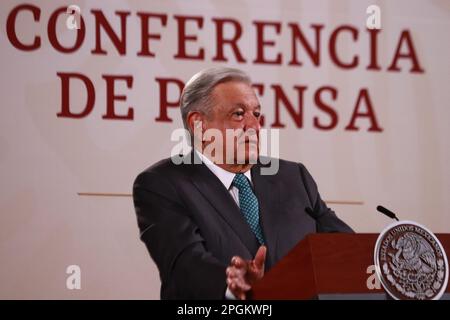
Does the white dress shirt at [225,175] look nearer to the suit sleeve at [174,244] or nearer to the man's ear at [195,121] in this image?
the man's ear at [195,121]

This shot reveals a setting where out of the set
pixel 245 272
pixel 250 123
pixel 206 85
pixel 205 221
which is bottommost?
pixel 245 272

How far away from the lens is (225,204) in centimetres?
383

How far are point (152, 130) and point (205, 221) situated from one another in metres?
1.12

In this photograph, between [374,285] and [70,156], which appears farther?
[70,156]

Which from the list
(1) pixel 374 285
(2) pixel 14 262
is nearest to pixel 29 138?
(2) pixel 14 262

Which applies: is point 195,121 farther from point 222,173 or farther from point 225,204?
point 225,204

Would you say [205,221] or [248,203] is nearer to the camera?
[205,221]

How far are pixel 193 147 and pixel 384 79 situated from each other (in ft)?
4.67

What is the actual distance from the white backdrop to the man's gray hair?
0.61m

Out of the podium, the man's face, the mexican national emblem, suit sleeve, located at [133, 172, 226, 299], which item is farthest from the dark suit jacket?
the mexican national emblem

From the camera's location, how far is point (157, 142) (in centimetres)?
473

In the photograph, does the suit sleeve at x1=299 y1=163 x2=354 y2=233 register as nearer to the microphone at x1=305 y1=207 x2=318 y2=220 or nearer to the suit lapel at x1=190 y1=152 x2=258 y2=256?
the microphone at x1=305 y1=207 x2=318 y2=220

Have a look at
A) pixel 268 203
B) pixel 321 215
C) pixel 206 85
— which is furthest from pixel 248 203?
pixel 206 85
